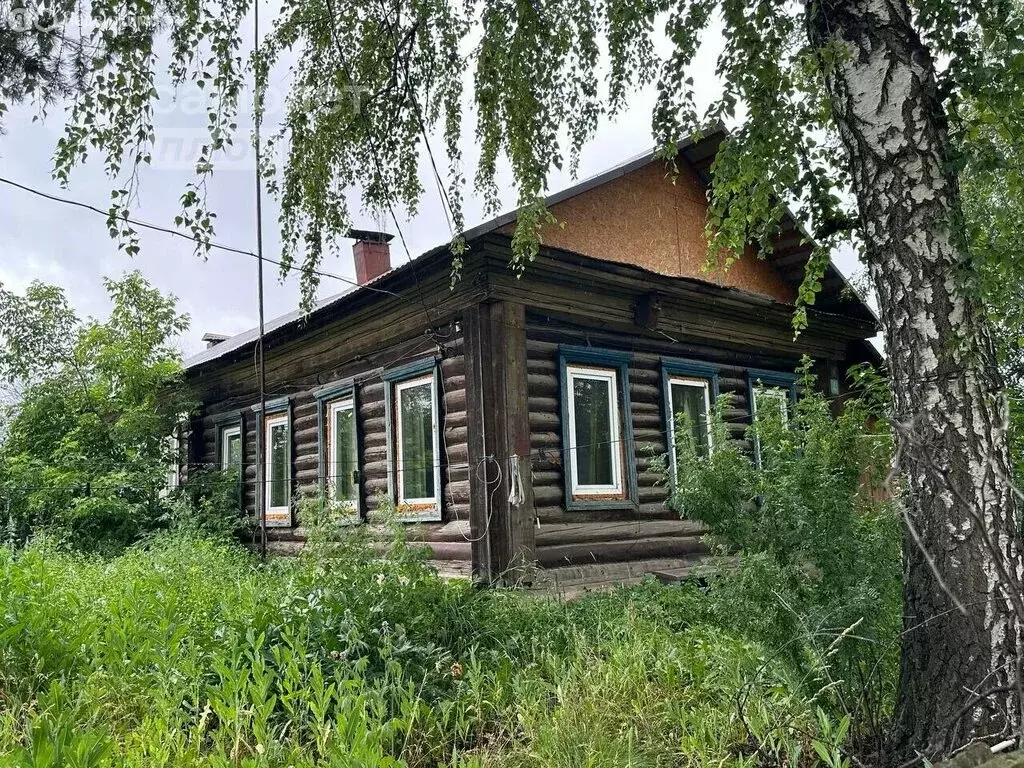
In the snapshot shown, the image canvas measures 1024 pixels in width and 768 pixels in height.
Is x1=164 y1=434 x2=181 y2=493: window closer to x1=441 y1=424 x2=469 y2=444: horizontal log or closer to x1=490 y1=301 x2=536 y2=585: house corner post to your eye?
x1=441 y1=424 x2=469 y2=444: horizontal log

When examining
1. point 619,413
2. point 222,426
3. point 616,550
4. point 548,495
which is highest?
point 222,426

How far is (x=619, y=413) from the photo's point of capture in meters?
9.05

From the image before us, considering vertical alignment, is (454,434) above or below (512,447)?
above

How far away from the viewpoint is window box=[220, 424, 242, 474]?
1298cm

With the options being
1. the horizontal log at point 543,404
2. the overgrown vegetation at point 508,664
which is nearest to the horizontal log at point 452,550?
the horizontal log at point 543,404

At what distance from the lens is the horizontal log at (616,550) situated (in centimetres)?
807

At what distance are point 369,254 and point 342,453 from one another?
3909 millimetres

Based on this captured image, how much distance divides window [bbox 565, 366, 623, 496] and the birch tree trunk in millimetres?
5248

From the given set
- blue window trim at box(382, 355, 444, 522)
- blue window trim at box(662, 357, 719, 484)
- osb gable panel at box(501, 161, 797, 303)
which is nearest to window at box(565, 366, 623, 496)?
blue window trim at box(662, 357, 719, 484)

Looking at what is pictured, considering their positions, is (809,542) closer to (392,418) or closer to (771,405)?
(771,405)

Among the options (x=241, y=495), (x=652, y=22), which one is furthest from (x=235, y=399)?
(x=652, y=22)

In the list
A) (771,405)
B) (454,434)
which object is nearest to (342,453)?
(454,434)

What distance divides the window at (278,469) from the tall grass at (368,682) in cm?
556

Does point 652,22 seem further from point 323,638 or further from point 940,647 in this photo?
point 323,638
